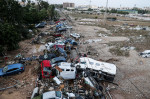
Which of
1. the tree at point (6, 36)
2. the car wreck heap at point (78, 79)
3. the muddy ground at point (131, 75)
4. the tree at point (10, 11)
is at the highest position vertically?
the tree at point (10, 11)

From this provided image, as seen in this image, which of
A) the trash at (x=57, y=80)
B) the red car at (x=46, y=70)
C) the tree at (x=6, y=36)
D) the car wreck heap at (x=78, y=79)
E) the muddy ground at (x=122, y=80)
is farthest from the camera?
the tree at (x=6, y=36)

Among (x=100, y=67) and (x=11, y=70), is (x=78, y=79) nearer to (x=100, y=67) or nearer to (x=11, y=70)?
(x=100, y=67)

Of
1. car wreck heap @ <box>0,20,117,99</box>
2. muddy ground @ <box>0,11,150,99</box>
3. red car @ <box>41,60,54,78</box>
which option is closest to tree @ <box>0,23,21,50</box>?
muddy ground @ <box>0,11,150,99</box>

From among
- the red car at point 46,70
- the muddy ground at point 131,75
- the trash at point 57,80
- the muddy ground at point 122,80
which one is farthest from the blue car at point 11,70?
the muddy ground at point 131,75

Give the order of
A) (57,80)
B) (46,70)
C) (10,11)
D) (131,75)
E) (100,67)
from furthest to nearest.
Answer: (10,11), (131,75), (100,67), (46,70), (57,80)

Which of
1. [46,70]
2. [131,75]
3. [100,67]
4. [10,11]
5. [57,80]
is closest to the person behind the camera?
[57,80]

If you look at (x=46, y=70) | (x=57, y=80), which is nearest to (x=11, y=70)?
(x=46, y=70)

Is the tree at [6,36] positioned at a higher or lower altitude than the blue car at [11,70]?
higher

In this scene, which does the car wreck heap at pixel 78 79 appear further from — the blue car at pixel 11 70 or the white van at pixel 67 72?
the blue car at pixel 11 70

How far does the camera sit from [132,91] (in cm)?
870

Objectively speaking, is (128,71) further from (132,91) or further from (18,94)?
(18,94)

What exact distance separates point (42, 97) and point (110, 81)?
251 inches

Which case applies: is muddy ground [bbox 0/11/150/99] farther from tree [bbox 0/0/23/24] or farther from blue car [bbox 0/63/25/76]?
tree [bbox 0/0/23/24]

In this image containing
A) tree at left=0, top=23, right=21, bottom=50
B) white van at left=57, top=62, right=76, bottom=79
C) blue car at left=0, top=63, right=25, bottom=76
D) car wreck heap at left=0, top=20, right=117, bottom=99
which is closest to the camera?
car wreck heap at left=0, top=20, right=117, bottom=99
